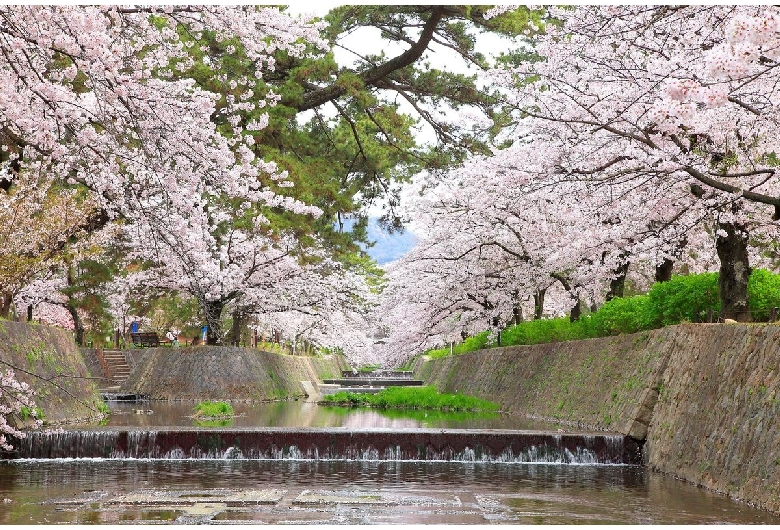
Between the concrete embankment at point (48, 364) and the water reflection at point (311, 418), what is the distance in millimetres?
826

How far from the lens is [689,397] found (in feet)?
38.2

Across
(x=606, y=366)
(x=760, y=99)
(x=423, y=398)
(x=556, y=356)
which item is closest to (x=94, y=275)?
(x=423, y=398)

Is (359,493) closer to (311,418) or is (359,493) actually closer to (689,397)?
(689,397)

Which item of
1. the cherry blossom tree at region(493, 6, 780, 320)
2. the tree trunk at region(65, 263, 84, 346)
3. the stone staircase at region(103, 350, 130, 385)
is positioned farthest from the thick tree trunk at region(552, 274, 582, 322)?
the stone staircase at region(103, 350, 130, 385)

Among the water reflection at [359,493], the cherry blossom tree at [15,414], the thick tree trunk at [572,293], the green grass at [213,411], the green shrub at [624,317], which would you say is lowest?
the water reflection at [359,493]

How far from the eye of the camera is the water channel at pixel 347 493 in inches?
313

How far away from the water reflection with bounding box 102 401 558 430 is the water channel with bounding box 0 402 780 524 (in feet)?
12.4

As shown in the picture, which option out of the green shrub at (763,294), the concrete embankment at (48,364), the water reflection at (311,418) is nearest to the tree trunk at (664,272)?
the water reflection at (311,418)

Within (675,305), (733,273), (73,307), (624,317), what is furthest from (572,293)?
(73,307)

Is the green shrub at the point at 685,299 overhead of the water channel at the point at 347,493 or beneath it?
overhead

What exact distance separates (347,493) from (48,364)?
30.1 feet

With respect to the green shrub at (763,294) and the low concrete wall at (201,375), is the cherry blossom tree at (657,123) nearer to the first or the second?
the green shrub at (763,294)

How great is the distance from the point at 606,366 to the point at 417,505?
29.2ft

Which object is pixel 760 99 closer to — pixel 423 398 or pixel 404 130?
pixel 404 130
